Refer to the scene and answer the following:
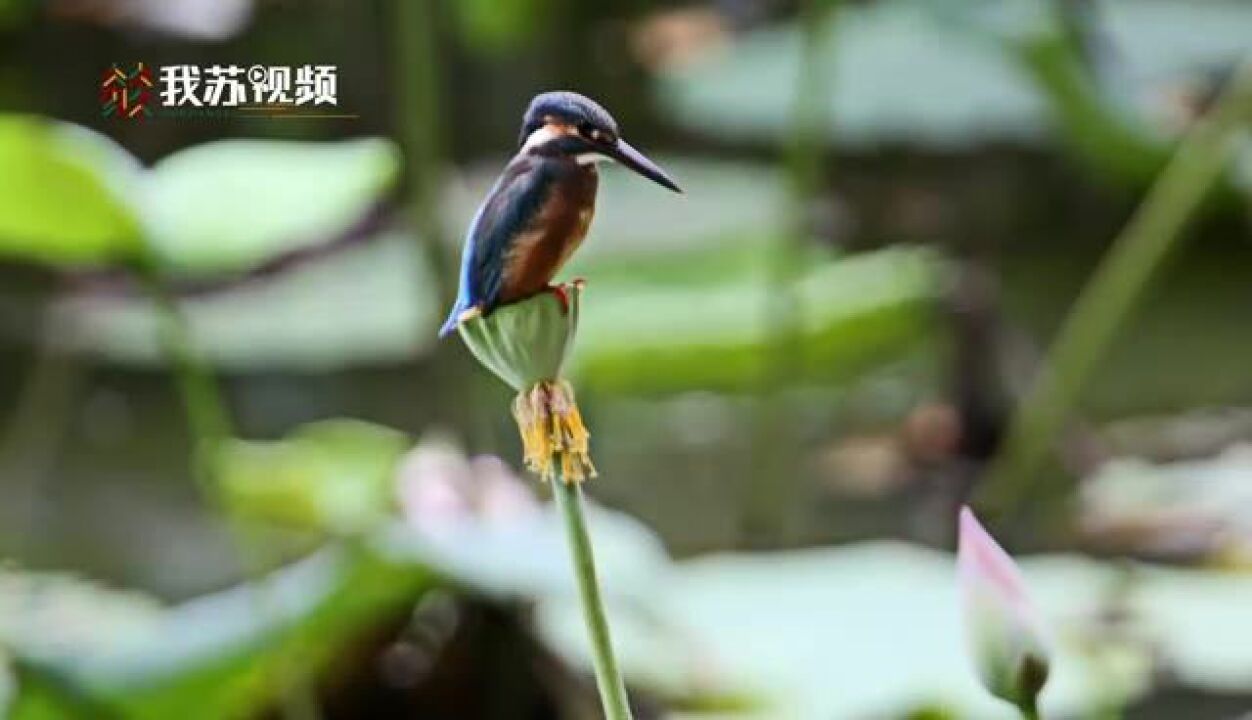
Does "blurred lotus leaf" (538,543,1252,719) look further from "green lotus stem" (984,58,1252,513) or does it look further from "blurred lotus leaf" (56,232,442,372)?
"blurred lotus leaf" (56,232,442,372)

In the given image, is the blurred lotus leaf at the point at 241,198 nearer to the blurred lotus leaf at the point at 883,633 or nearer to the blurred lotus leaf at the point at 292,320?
the blurred lotus leaf at the point at 883,633

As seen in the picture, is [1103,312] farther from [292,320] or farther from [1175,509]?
[292,320]

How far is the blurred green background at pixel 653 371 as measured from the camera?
46 centimetres

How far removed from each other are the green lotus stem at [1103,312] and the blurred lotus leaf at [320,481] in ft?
0.93

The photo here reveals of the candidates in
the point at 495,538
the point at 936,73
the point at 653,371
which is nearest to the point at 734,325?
the point at 653,371

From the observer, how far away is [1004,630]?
0.19m

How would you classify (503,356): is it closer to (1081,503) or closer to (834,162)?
(1081,503)

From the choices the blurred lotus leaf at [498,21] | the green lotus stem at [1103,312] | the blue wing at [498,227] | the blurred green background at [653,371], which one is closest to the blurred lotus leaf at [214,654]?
the blurred green background at [653,371]

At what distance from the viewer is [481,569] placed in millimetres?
440

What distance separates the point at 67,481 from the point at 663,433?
12.5 inches

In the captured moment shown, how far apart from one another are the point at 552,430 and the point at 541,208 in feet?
0.08

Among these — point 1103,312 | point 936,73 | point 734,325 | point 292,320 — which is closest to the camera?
point 734,325

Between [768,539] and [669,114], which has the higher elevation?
[669,114]

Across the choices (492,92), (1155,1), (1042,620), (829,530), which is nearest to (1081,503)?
(829,530)
